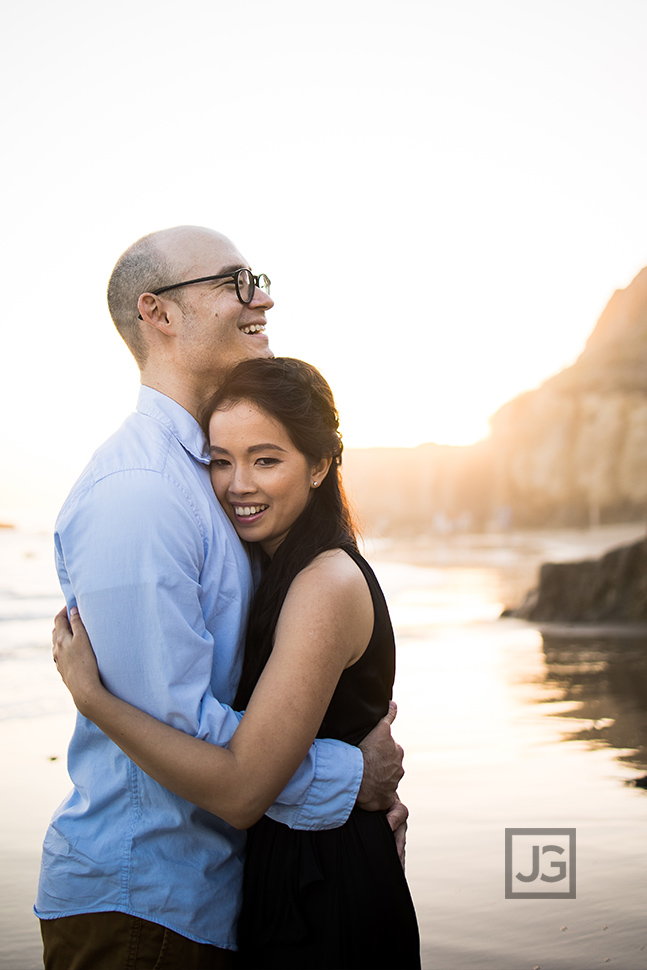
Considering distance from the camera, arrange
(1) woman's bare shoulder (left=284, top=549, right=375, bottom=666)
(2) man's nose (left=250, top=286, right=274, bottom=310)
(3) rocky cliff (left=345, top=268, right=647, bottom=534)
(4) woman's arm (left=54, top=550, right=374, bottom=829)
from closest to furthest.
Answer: (4) woman's arm (left=54, top=550, right=374, bottom=829) → (1) woman's bare shoulder (left=284, top=549, right=375, bottom=666) → (2) man's nose (left=250, top=286, right=274, bottom=310) → (3) rocky cliff (left=345, top=268, right=647, bottom=534)

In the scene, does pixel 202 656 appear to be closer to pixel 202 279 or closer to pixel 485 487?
pixel 202 279

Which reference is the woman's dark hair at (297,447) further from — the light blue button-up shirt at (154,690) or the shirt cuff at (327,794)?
the shirt cuff at (327,794)

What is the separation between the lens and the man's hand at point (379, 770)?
7.16 ft

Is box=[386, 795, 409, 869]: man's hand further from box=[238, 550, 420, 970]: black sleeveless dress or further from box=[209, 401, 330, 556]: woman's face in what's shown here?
box=[209, 401, 330, 556]: woman's face

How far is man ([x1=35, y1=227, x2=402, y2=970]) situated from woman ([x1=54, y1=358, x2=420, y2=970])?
6 cm

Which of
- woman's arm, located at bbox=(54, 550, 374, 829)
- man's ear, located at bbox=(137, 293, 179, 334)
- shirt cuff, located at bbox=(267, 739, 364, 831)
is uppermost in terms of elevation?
man's ear, located at bbox=(137, 293, 179, 334)

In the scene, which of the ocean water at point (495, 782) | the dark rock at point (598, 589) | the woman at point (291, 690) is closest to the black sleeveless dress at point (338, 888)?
the woman at point (291, 690)

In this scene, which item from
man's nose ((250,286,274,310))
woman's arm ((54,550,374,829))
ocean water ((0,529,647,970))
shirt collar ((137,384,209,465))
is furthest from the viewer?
ocean water ((0,529,647,970))

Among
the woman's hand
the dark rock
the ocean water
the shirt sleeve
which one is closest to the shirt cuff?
the shirt sleeve

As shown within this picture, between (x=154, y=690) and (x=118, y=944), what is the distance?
0.61 m

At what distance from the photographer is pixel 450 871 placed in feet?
13.8

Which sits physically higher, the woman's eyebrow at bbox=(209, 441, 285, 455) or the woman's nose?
the woman's eyebrow at bbox=(209, 441, 285, 455)

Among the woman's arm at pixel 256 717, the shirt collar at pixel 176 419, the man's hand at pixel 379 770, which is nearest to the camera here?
the woman's arm at pixel 256 717

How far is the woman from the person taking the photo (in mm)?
1892
